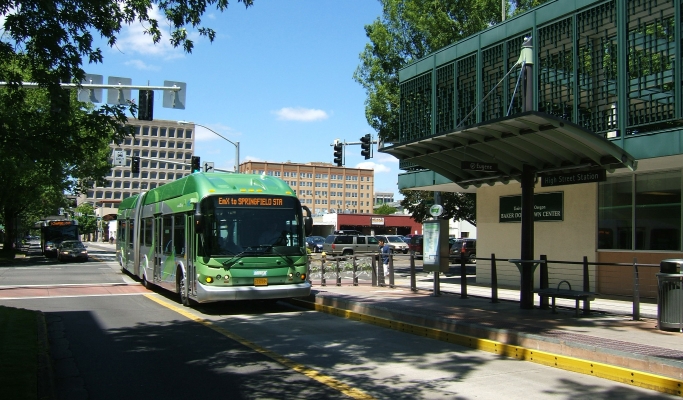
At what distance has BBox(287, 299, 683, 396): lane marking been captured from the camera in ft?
23.7

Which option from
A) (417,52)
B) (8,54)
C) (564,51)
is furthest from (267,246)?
(417,52)

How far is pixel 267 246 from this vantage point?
550 inches

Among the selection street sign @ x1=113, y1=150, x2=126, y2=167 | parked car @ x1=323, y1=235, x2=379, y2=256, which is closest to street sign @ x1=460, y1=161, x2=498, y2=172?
street sign @ x1=113, y1=150, x2=126, y2=167

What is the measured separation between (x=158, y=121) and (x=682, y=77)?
4693 inches

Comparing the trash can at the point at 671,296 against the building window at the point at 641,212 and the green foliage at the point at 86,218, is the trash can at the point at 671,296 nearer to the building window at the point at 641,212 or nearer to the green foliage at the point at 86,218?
the building window at the point at 641,212

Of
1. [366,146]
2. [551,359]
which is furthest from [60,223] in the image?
[551,359]

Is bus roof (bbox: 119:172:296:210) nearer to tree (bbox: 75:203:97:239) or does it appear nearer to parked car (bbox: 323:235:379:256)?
parked car (bbox: 323:235:379:256)

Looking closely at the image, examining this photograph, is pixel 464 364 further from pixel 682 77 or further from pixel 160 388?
pixel 682 77

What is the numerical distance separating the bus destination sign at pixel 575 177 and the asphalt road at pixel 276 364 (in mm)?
4960

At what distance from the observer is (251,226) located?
1406cm

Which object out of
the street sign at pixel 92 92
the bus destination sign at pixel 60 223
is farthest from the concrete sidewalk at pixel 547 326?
the bus destination sign at pixel 60 223

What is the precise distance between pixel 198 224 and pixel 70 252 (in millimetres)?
29636

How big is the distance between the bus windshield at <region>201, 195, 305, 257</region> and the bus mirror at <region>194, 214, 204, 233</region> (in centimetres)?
19

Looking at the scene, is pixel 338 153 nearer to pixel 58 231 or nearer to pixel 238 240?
pixel 238 240
